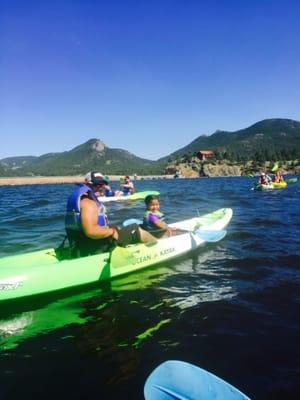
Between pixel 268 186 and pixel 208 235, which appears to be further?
pixel 268 186

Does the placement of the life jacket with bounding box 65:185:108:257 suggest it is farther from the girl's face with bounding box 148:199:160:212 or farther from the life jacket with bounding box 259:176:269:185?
the life jacket with bounding box 259:176:269:185

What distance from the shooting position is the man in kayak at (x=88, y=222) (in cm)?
652

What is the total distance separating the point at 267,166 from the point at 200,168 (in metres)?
24.5

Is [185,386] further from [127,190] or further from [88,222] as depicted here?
[127,190]

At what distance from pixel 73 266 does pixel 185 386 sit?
153 inches

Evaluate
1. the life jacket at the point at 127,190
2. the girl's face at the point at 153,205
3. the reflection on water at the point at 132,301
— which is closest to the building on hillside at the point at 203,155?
the life jacket at the point at 127,190

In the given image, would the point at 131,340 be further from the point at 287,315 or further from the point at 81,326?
the point at 287,315

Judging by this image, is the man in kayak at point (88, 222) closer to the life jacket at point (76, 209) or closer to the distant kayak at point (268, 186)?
the life jacket at point (76, 209)

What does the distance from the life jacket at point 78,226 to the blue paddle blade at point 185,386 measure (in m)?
3.81

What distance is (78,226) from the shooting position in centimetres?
662

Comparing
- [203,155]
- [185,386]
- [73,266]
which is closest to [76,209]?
[73,266]

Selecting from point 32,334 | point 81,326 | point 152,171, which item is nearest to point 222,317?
point 81,326

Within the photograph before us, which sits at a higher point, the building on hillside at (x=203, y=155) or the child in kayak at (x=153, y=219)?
the building on hillside at (x=203, y=155)

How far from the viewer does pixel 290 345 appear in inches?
173
